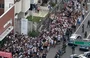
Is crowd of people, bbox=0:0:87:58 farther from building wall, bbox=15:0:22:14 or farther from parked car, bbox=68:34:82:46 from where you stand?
building wall, bbox=15:0:22:14

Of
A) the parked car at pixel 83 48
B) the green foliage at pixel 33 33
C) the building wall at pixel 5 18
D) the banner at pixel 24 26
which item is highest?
the building wall at pixel 5 18

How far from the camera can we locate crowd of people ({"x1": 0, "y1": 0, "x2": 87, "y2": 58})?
55906 millimetres

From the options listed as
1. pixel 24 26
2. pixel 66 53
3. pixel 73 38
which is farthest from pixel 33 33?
pixel 66 53

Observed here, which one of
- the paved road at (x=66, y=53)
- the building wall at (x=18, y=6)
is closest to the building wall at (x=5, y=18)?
the building wall at (x=18, y=6)

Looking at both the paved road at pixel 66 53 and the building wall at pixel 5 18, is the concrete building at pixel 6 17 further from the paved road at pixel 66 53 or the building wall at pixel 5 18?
the paved road at pixel 66 53

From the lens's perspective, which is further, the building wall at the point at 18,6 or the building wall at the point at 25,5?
the building wall at the point at 25,5

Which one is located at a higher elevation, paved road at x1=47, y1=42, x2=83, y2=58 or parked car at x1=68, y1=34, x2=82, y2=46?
parked car at x1=68, y1=34, x2=82, y2=46

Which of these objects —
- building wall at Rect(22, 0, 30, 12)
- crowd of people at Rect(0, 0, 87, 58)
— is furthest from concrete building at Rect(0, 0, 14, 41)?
building wall at Rect(22, 0, 30, 12)

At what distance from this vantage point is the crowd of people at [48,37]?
55.9 meters

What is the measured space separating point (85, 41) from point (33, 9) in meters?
14.7

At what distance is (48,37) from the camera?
2370 inches

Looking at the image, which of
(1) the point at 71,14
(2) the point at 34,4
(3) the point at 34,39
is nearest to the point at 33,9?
→ (2) the point at 34,4

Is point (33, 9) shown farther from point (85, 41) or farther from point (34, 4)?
point (85, 41)

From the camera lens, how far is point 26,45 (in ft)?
188
